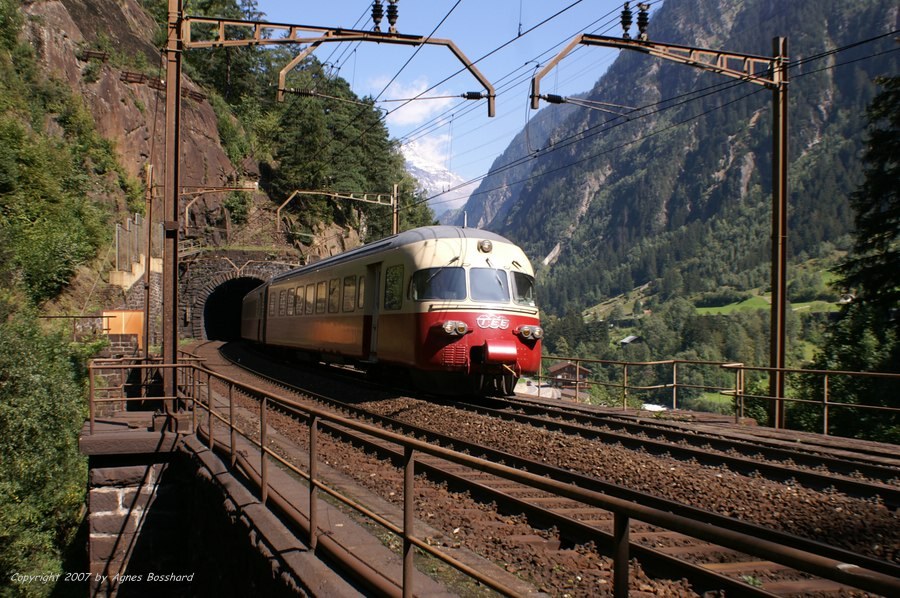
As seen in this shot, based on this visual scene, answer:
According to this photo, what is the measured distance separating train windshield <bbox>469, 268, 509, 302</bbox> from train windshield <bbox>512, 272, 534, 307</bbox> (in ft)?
0.82

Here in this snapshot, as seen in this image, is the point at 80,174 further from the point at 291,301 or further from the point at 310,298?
the point at 310,298

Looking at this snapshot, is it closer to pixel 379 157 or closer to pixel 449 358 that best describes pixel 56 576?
pixel 449 358

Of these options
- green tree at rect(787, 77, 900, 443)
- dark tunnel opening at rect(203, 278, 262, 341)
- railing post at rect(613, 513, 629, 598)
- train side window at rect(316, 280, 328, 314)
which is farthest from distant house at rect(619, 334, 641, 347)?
railing post at rect(613, 513, 629, 598)

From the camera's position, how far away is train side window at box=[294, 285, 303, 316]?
21.5 m

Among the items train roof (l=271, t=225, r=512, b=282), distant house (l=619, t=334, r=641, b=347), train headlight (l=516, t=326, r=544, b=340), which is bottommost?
distant house (l=619, t=334, r=641, b=347)

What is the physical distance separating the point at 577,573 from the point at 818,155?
728ft

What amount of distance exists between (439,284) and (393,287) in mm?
1359

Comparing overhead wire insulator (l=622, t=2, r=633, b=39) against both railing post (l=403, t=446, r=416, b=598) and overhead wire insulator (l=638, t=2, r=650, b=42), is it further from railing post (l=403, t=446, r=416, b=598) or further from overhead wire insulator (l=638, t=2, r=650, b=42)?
railing post (l=403, t=446, r=416, b=598)

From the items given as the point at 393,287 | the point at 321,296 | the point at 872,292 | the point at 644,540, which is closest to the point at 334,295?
the point at 321,296

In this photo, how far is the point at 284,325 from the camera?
24000mm

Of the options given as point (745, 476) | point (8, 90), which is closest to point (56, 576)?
point (745, 476)

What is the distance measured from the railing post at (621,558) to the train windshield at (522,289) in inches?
443

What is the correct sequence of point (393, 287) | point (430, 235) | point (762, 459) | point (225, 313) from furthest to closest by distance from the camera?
→ point (225, 313) → point (393, 287) → point (430, 235) → point (762, 459)

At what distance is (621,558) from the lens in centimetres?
241
